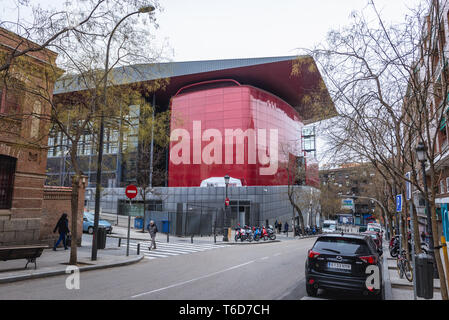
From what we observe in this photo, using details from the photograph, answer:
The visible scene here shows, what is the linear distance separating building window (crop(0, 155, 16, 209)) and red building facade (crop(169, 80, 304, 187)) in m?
33.6

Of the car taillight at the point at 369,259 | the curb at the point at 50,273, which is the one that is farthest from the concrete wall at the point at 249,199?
the car taillight at the point at 369,259

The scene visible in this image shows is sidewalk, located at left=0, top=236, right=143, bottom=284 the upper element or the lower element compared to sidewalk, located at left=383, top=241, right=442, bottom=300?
upper

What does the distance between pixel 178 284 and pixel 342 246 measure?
4539mm

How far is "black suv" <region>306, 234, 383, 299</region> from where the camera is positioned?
279 inches

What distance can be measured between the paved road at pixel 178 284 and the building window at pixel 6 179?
588 cm

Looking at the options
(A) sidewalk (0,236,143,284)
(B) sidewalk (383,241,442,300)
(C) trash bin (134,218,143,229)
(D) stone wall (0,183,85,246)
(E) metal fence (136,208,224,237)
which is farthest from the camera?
(C) trash bin (134,218,143,229)

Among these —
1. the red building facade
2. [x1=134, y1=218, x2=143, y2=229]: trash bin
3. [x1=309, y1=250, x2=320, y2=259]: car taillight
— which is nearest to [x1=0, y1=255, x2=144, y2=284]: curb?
[x1=309, y1=250, x2=320, y2=259]: car taillight

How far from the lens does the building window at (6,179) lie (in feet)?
44.4

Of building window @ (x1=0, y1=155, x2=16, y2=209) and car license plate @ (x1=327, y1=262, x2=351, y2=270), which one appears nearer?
car license plate @ (x1=327, y1=262, x2=351, y2=270)

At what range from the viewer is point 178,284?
888cm

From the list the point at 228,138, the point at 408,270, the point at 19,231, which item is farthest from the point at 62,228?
the point at 228,138

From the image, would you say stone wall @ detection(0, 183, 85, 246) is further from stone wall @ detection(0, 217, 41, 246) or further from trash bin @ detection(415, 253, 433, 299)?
trash bin @ detection(415, 253, 433, 299)

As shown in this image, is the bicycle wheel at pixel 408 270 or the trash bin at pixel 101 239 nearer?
the bicycle wheel at pixel 408 270

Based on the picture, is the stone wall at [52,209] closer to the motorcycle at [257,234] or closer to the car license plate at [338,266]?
the car license plate at [338,266]
